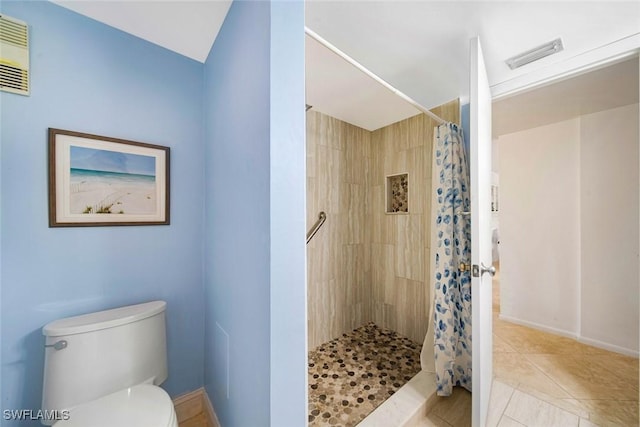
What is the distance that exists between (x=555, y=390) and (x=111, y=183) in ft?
10.3

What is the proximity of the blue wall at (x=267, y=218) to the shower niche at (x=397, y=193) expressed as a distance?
1854 millimetres

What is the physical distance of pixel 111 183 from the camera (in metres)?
1.25

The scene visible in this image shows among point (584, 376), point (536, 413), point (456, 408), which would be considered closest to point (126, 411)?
point (456, 408)

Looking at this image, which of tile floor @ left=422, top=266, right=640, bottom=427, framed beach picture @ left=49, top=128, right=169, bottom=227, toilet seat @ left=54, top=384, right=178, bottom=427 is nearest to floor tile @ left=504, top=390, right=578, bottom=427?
tile floor @ left=422, top=266, right=640, bottom=427

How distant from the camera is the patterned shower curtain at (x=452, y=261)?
61.7 inches

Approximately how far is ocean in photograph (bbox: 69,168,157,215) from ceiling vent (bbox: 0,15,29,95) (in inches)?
15.8

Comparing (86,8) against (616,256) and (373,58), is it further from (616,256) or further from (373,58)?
(616,256)

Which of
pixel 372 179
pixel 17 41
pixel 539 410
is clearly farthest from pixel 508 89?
pixel 17 41

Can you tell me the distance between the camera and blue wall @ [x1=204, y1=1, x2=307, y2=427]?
2.52 feet

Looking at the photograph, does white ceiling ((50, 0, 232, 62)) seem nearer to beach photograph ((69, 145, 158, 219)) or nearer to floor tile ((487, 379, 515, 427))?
beach photograph ((69, 145, 158, 219))

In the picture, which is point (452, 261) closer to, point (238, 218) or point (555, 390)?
point (555, 390)

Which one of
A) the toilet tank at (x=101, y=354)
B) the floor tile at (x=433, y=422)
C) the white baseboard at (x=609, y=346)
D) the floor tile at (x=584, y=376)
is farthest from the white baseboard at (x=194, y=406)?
the white baseboard at (x=609, y=346)

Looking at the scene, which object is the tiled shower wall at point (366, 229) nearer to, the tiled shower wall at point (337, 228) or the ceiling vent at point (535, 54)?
the tiled shower wall at point (337, 228)

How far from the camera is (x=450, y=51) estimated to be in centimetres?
138
